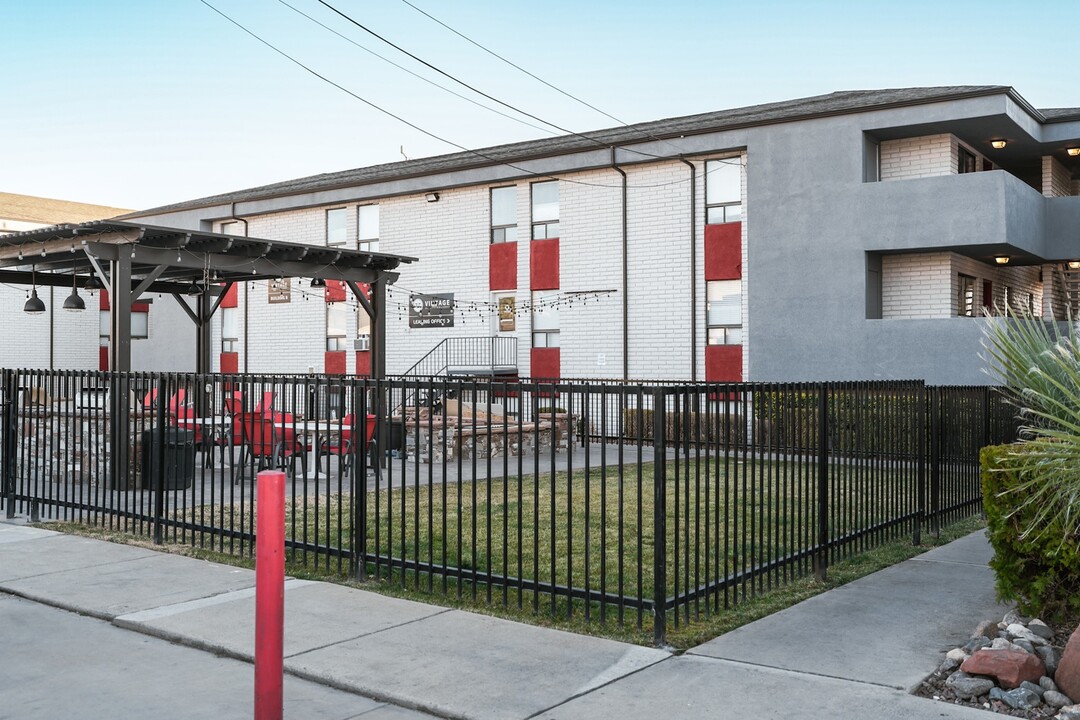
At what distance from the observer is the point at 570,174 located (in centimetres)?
2494

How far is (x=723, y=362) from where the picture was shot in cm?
2259

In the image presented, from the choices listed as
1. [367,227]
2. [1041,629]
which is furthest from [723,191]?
[1041,629]

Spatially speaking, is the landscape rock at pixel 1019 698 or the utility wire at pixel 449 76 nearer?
the landscape rock at pixel 1019 698

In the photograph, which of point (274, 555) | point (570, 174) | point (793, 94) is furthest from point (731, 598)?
point (793, 94)

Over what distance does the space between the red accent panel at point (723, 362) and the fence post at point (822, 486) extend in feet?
48.3

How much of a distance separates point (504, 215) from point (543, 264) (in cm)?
200

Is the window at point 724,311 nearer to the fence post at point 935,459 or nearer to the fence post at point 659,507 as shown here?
the fence post at point 935,459

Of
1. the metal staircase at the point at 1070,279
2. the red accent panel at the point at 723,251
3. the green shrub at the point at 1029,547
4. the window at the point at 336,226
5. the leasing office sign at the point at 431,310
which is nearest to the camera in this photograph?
the green shrub at the point at 1029,547

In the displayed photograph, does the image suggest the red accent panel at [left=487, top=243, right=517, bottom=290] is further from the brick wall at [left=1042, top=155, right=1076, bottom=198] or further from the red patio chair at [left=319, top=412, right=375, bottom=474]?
the brick wall at [left=1042, top=155, right=1076, bottom=198]

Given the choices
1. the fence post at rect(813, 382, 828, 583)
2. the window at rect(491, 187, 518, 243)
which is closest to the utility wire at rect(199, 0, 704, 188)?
the window at rect(491, 187, 518, 243)

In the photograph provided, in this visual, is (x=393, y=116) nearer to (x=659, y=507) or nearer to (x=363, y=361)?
(x=363, y=361)

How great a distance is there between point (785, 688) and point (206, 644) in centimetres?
333

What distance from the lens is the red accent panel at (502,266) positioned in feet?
85.1

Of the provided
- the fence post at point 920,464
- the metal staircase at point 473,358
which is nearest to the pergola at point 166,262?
the metal staircase at point 473,358
